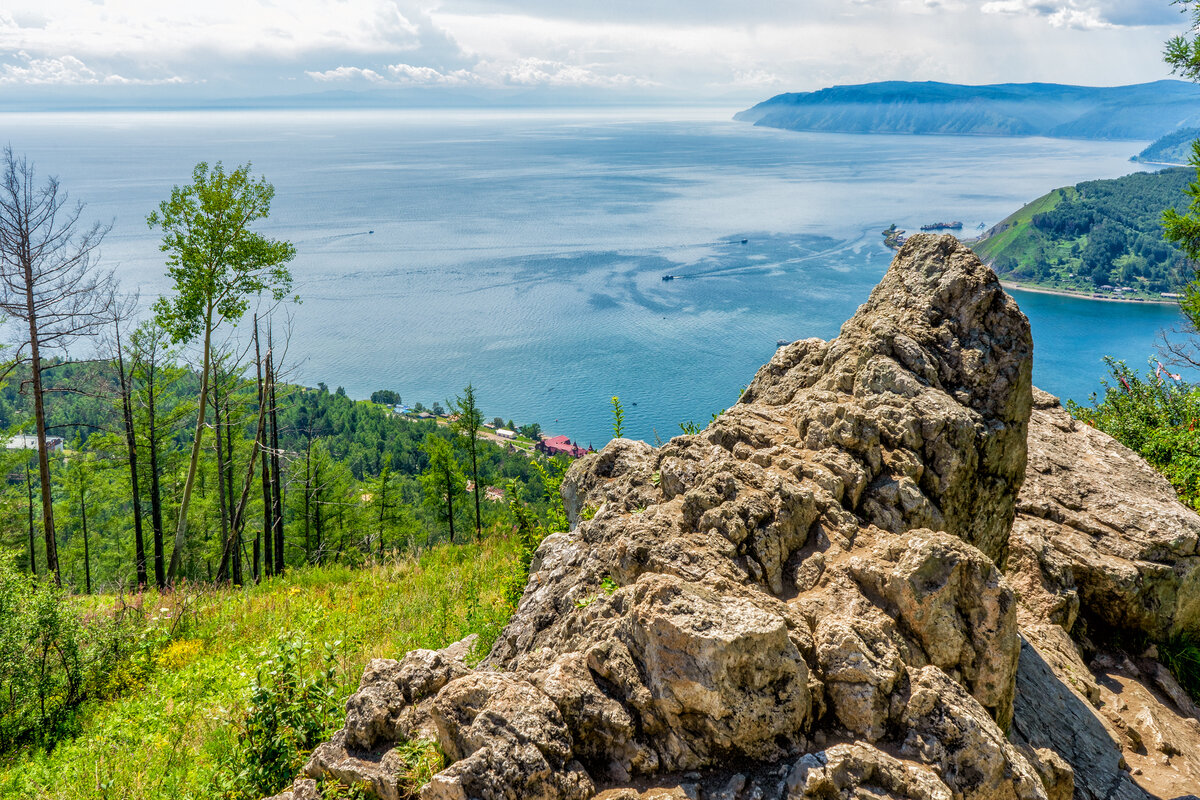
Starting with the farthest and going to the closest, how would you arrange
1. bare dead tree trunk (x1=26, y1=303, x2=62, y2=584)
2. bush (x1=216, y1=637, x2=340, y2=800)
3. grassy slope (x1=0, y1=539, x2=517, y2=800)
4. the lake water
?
the lake water
bare dead tree trunk (x1=26, y1=303, x2=62, y2=584)
grassy slope (x1=0, y1=539, x2=517, y2=800)
bush (x1=216, y1=637, x2=340, y2=800)

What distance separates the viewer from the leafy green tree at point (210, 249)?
17.4m

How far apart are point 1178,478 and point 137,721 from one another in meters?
A: 15.7

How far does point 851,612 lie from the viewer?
4.99m

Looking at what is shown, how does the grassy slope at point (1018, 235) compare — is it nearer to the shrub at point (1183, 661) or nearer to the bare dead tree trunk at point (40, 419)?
the shrub at point (1183, 661)

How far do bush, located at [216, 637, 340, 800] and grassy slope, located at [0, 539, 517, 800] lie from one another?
30cm

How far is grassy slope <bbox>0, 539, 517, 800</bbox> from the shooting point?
22.9 feet

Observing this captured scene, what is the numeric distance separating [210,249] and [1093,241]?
484 ft

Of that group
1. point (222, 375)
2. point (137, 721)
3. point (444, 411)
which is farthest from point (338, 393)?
point (137, 721)

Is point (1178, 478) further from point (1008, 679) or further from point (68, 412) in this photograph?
point (68, 412)

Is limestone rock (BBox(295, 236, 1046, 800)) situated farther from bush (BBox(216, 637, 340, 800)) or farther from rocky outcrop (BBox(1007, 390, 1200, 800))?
rocky outcrop (BBox(1007, 390, 1200, 800))

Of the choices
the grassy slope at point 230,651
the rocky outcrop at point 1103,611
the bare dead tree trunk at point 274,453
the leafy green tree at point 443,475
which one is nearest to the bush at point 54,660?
the grassy slope at point 230,651

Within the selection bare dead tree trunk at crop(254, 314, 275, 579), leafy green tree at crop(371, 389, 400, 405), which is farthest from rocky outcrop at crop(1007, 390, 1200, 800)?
leafy green tree at crop(371, 389, 400, 405)

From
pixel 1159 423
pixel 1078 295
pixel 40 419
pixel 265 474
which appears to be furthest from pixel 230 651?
pixel 1078 295

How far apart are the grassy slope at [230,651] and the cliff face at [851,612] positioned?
7.46 ft
